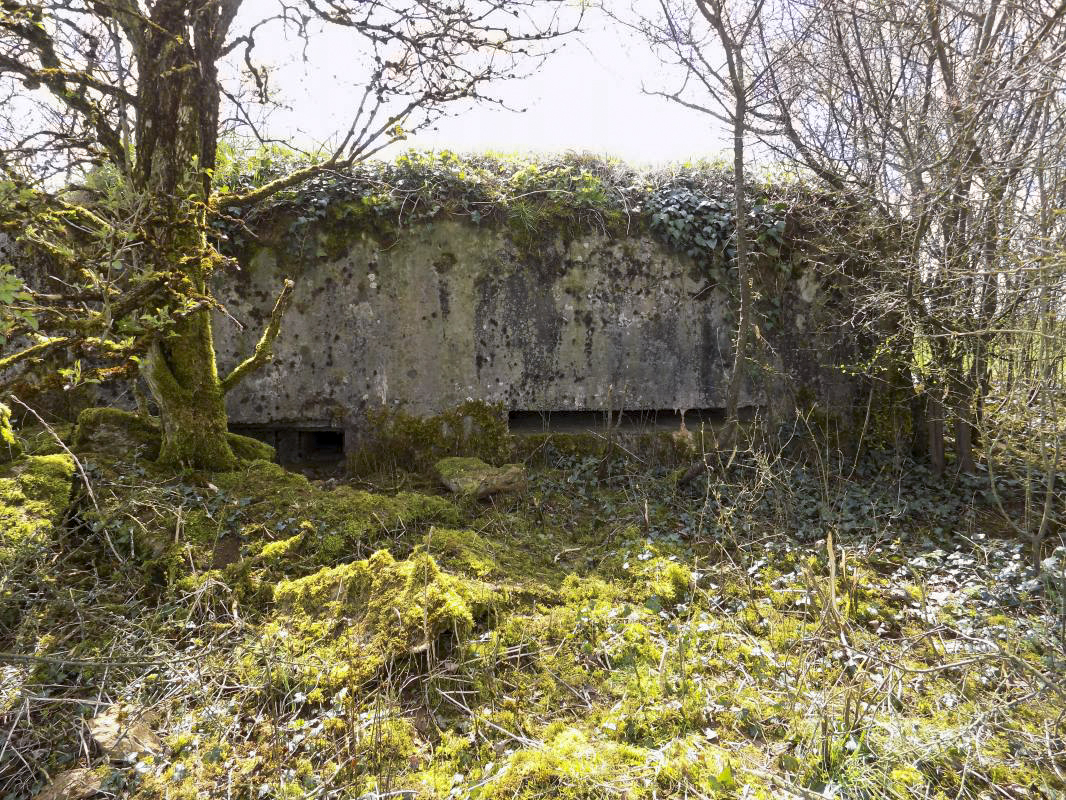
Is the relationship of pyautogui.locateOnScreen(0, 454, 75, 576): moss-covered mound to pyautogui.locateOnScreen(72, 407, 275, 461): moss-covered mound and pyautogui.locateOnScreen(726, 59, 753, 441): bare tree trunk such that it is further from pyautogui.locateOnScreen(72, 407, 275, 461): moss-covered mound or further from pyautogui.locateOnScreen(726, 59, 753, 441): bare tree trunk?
pyautogui.locateOnScreen(726, 59, 753, 441): bare tree trunk

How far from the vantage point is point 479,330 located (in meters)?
5.36

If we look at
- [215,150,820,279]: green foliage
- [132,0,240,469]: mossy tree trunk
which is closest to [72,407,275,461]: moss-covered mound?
[132,0,240,469]: mossy tree trunk

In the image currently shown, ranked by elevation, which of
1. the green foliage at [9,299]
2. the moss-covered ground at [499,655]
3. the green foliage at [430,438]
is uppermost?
the green foliage at [9,299]

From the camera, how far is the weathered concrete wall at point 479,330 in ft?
17.2

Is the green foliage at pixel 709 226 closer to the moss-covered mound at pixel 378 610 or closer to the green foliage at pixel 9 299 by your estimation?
the moss-covered mound at pixel 378 610

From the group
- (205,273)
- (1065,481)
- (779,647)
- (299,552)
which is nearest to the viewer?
(779,647)

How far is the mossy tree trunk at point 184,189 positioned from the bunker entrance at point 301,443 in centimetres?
115

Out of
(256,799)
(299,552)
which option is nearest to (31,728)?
(256,799)

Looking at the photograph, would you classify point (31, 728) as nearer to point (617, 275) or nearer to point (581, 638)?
point (581, 638)

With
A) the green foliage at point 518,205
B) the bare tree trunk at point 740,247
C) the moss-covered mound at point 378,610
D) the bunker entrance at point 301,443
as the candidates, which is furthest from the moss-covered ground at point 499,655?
the green foliage at point 518,205

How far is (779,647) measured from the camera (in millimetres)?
3033

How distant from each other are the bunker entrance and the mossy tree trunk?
1.15 metres

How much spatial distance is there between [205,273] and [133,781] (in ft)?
8.99

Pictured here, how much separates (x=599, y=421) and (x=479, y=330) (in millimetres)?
1338
